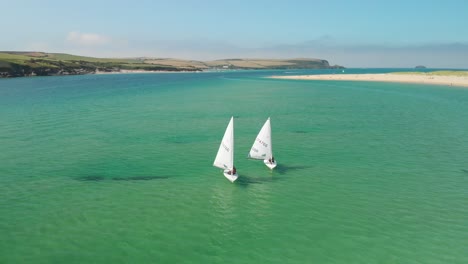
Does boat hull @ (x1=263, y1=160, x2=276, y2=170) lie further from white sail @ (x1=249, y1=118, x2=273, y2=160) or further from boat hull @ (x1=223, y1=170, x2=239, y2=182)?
boat hull @ (x1=223, y1=170, x2=239, y2=182)

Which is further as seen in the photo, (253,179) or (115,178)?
(253,179)

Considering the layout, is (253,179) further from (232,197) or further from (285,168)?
(232,197)

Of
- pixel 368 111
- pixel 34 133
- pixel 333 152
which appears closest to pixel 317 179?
pixel 333 152

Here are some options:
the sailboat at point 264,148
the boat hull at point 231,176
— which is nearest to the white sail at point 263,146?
the sailboat at point 264,148

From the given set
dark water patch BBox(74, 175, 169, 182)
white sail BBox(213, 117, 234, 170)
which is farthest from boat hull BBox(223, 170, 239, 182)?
dark water patch BBox(74, 175, 169, 182)

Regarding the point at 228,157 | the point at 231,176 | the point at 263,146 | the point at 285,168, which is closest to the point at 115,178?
the point at 228,157

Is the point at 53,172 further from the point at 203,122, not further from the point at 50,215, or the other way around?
the point at 203,122
